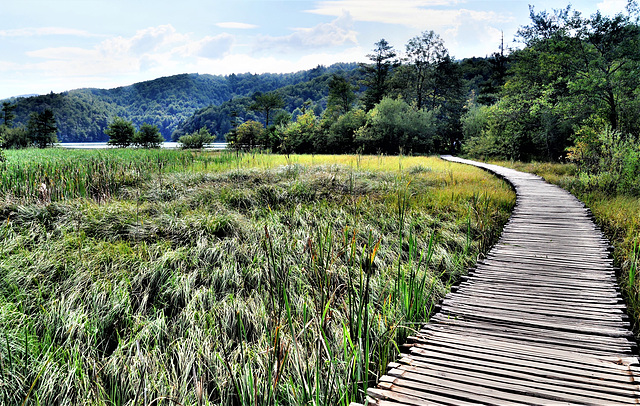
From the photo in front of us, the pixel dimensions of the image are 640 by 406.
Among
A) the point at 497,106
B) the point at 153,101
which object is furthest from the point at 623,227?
the point at 153,101

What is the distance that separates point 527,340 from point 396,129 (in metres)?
28.1

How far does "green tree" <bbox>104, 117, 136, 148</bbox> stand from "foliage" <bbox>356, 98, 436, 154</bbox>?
35.8 meters

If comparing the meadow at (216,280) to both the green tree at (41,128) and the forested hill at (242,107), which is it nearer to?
the green tree at (41,128)

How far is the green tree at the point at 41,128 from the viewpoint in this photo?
172 feet

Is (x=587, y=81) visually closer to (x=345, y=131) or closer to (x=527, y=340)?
(x=527, y=340)

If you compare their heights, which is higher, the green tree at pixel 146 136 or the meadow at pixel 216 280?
the green tree at pixel 146 136

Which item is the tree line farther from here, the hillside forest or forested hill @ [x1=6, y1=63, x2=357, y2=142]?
forested hill @ [x1=6, y1=63, x2=357, y2=142]

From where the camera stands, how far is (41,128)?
176 feet

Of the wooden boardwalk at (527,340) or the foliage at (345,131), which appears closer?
the wooden boardwalk at (527,340)

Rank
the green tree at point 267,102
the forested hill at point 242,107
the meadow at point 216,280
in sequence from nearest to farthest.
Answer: the meadow at point 216,280 < the green tree at point 267,102 < the forested hill at point 242,107

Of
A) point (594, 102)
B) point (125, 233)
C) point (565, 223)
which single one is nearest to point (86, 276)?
point (125, 233)

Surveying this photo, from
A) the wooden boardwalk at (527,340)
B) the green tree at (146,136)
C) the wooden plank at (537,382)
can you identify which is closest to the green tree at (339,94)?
the green tree at (146,136)

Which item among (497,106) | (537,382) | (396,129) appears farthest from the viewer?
(396,129)

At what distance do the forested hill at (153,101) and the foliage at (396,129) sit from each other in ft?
219
